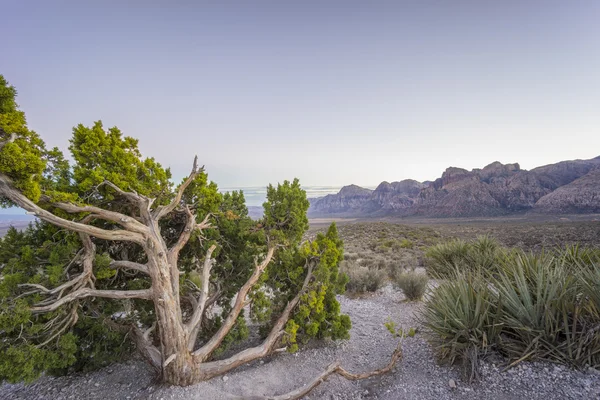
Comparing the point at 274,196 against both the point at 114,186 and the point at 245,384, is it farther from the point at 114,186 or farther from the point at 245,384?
the point at 245,384

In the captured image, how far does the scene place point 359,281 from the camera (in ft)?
34.1

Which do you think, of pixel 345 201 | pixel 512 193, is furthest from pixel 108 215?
pixel 345 201

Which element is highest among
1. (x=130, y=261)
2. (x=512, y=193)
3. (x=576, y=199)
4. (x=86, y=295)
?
(x=130, y=261)

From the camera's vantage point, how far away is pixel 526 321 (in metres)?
4.12

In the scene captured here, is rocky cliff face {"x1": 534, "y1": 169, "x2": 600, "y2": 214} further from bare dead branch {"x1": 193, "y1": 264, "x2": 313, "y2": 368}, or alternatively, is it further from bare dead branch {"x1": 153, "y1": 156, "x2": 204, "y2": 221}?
bare dead branch {"x1": 153, "y1": 156, "x2": 204, "y2": 221}

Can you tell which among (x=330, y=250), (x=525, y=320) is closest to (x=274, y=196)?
(x=330, y=250)

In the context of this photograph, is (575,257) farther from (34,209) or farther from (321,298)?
(34,209)

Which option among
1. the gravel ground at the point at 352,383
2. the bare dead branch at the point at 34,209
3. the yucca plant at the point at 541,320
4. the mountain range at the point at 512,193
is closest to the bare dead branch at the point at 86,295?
the bare dead branch at the point at 34,209

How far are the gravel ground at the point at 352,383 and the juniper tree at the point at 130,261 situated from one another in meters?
0.38

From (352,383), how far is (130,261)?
179 inches

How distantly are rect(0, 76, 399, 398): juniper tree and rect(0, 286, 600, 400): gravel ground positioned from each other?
1.25 ft

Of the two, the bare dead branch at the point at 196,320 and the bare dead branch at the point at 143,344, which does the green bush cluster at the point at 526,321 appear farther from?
the bare dead branch at the point at 143,344

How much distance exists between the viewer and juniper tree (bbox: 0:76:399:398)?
12.8 ft

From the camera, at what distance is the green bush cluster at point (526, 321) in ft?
12.1
